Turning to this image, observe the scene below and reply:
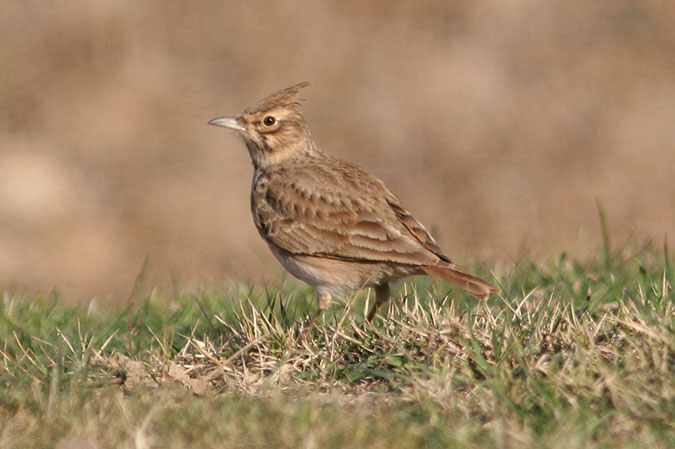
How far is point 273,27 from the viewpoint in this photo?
1719cm

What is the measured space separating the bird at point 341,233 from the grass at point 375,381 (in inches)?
9.8

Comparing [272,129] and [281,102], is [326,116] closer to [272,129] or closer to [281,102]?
[281,102]

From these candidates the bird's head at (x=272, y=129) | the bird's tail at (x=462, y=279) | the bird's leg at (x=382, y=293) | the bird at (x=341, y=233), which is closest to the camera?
the bird's tail at (x=462, y=279)

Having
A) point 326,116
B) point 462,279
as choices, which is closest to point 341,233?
point 462,279

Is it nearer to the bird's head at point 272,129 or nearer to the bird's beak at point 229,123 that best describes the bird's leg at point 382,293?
the bird's head at point 272,129

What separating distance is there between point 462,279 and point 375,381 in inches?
43.6

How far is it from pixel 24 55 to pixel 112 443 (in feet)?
44.9

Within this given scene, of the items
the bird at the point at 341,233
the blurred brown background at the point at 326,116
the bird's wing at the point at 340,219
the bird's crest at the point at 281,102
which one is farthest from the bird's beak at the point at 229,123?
the blurred brown background at the point at 326,116

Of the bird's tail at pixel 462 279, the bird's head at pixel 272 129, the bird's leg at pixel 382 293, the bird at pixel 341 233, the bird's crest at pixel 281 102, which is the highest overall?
the bird's crest at pixel 281 102

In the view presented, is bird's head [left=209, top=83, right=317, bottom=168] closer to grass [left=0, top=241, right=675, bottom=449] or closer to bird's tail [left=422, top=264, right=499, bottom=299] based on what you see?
grass [left=0, top=241, right=675, bottom=449]

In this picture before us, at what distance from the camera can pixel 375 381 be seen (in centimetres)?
504

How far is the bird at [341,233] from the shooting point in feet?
20.0

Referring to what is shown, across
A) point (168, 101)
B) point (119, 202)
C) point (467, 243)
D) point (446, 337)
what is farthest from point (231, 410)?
point (168, 101)

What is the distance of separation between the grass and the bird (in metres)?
0.25
